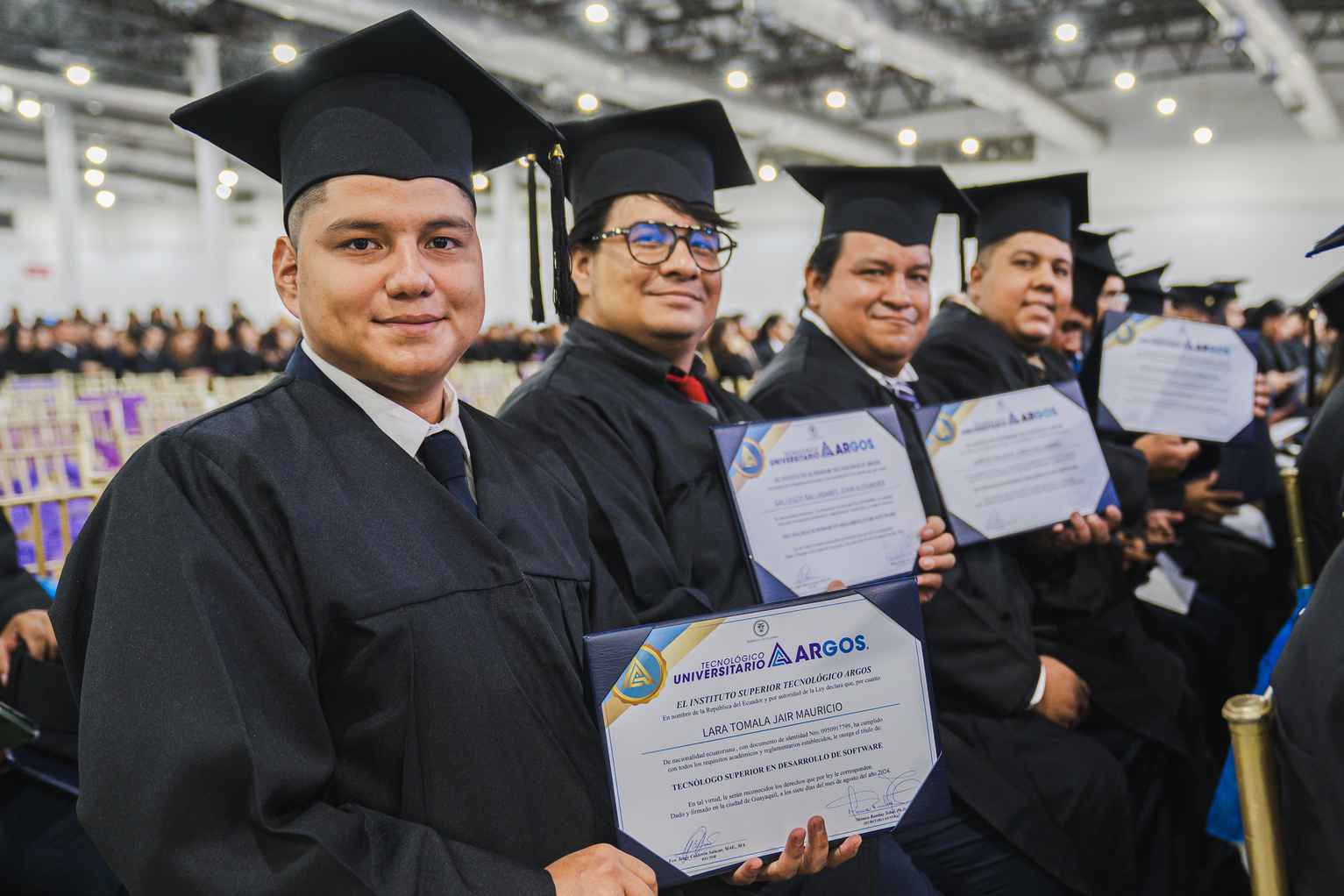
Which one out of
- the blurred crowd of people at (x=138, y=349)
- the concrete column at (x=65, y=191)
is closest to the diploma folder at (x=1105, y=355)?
the blurred crowd of people at (x=138, y=349)

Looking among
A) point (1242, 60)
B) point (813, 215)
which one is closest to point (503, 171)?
point (813, 215)

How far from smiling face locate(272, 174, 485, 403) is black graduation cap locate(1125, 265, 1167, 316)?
163 inches

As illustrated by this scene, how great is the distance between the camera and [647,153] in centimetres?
232

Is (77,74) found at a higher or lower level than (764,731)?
higher

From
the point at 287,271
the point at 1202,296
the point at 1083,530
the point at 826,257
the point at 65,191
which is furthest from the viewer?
the point at 65,191

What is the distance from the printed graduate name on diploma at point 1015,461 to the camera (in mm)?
2389

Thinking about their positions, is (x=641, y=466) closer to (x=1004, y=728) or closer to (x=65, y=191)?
(x=1004, y=728)

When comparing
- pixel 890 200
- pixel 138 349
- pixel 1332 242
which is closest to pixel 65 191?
pixel 138 349

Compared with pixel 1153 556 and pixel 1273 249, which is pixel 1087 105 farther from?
pixel 1153 556

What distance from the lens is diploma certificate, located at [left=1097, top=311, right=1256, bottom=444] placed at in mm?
3189

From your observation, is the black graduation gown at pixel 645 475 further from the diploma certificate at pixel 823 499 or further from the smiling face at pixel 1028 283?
the smiling face at pixel 1028 283

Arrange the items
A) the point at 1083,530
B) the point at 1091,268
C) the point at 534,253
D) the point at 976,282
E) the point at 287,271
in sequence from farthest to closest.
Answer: the point at 1091,268
the point at 976,282
the point at 1083,530
the point at 534,253
the point at 287,271

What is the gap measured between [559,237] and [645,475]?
0.53 metres

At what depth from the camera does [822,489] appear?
2068mm
